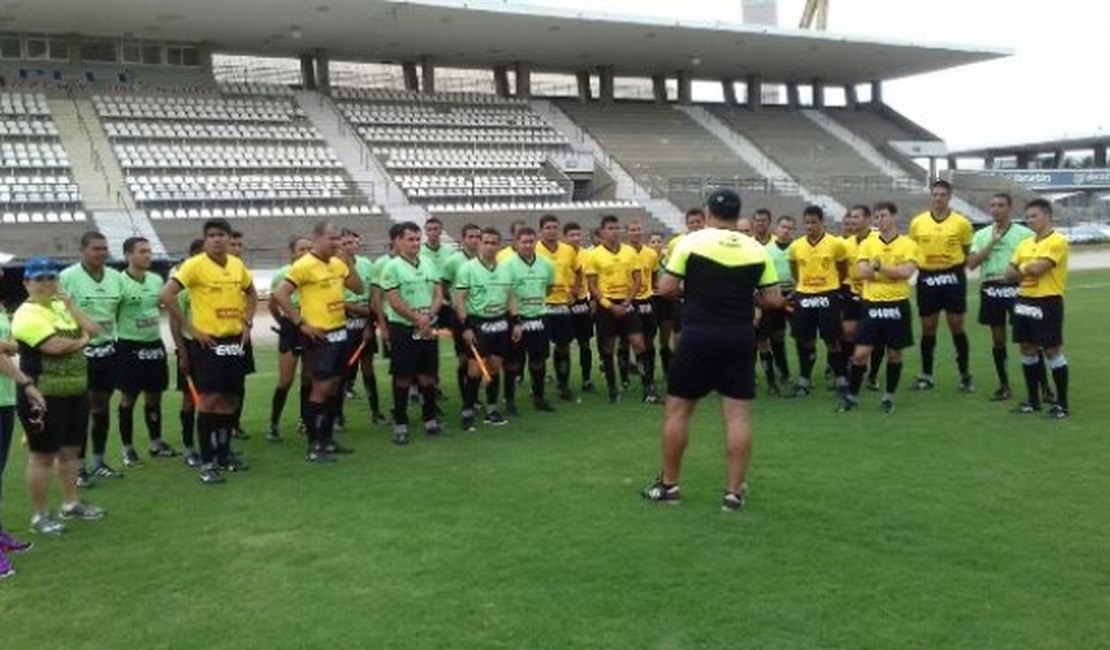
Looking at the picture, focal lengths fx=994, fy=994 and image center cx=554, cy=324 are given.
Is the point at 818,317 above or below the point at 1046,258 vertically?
below

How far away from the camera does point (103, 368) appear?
8.00 m

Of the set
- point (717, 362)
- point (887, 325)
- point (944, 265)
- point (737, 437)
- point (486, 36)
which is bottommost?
point (737, 437)

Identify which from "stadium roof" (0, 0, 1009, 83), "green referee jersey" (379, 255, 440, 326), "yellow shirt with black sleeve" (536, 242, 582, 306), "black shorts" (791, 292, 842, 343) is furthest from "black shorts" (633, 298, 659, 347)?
"stadium roof" (0, 0, 1009, 83)

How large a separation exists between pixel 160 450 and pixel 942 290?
7579 millimetres

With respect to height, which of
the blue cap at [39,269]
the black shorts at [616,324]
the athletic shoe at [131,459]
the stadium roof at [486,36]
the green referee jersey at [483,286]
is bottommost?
the athletic shoe at [131,459]

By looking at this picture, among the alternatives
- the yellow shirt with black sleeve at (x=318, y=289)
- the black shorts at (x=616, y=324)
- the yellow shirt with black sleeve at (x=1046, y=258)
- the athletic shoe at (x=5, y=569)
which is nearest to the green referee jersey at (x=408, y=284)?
the yellow shirt with black sleeve at (x=318, y=289)

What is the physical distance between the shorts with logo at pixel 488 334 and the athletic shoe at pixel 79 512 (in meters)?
3.72

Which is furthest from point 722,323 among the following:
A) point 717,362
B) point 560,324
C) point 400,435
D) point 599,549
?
point 560,324

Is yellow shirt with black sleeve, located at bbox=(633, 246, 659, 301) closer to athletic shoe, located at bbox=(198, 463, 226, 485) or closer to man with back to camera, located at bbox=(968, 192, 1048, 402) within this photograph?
man with back to camera, located at bbox=(968, 192, 1048, 402)

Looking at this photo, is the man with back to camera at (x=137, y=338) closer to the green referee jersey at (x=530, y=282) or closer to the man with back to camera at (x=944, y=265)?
the green referee jersey at (x=530, y=282)

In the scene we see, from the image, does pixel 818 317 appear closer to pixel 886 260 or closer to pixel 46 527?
pixel 886 260

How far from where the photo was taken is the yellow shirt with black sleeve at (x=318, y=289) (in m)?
7.94

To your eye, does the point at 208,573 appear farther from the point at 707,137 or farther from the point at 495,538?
the point at 707,137

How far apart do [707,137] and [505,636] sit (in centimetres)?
3813
